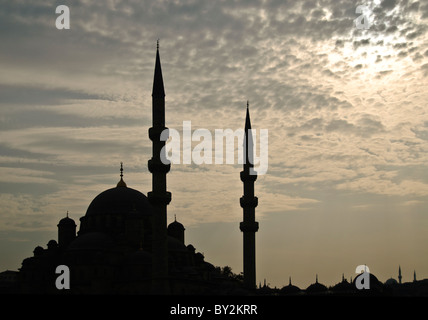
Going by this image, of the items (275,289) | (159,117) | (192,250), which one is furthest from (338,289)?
(159,117)

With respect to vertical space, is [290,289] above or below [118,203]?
below

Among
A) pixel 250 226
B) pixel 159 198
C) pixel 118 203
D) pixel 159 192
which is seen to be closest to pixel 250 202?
pixel 250 226

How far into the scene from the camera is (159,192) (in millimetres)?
38906

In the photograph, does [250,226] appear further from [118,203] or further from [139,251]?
Result: [118,203]

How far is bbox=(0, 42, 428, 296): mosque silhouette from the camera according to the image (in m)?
39.3

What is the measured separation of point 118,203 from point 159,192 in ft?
33.8

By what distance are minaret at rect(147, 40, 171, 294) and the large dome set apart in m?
8.78

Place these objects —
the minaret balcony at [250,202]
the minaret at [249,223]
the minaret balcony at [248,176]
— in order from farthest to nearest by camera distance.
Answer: the minaret balcony at [248,176]
the minaret balcony at [250,202]
the minaret at [249,223]

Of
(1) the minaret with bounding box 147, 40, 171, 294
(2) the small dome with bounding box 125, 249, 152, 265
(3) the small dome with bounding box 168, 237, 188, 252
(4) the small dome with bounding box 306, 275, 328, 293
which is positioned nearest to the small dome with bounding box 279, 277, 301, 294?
(4) the small dome with bounding box 306, 275, 328, 293

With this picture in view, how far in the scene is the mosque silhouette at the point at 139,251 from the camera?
129 ft

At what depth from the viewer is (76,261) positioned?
4441 centimetres

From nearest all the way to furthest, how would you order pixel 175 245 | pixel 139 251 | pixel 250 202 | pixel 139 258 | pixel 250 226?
pixel 139 258, pixel 139 251, pixel 250 226, pixel 250 202, pixel 175 245

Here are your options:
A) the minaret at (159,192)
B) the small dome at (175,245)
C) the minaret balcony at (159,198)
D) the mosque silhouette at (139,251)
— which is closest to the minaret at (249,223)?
the mosque silhouette at (139,251)

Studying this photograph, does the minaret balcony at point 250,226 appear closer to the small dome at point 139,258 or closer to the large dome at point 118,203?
the small dome at point 139,258
